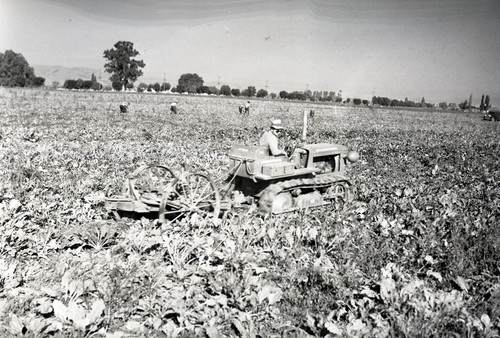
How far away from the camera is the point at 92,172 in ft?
30.2

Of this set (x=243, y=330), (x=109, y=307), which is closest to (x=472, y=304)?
(x=243, y=330)

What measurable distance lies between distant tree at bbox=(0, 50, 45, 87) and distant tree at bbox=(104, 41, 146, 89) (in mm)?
14128

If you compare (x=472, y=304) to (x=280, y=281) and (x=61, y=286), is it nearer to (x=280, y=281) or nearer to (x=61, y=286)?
(x=280, y=281)

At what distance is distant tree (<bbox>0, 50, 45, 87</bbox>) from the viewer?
70438 millimetres

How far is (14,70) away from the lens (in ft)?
236

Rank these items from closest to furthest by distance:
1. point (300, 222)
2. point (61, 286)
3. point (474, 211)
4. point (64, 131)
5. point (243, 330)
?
point (243, 330) → point (61, 286) → point (300, 222) → point (474, 211) → point (64, 131)

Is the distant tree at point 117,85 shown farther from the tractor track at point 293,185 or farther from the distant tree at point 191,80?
the tractor track at point 293,185

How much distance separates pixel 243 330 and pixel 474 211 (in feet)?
17.9

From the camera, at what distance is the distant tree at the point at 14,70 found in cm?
7044

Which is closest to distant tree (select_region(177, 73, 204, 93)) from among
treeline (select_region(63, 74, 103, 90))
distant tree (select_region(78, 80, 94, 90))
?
treeline (select_region(63, 74, 103, 90))

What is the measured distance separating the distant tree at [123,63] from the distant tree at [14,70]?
14.1m

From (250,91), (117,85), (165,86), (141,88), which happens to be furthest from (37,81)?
(250,91)

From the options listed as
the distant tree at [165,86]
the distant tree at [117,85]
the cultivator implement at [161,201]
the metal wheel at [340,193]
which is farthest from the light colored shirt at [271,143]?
the distant tree at [165,86]

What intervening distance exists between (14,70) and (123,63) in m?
19.0
